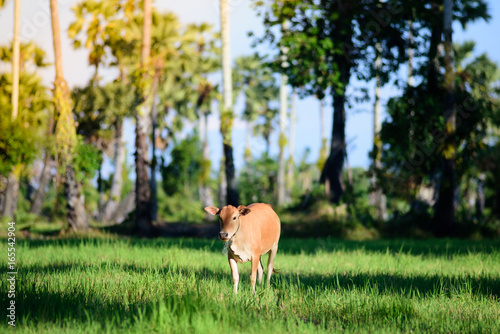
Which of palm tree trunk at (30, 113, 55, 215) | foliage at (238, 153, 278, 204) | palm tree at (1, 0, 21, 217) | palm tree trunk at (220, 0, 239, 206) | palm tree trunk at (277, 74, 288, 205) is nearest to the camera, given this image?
palm tree trunk at (220, 0, 239, 206)

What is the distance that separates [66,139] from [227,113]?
6.43 meters

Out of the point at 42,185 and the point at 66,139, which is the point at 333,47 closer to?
the point at 66,139

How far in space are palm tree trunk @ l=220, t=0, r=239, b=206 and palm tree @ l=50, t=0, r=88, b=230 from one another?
19.5 ft

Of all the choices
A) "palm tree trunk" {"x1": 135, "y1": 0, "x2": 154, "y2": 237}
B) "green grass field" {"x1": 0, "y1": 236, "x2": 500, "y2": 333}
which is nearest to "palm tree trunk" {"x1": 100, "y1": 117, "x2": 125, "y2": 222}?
"palm tree trunk" {"x1": 135, "y1": 0, "x2": 154, "y2": 237}

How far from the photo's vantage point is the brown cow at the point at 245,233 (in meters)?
6.48

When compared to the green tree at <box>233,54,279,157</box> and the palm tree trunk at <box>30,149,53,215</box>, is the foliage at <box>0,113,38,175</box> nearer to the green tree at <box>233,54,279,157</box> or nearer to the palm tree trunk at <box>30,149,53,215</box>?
the palm tree trunk at <box>30,149,53,215</box>

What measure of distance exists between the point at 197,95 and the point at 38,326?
43443 millimetres

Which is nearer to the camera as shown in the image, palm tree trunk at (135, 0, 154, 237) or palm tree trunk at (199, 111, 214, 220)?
palm tree trunk at (135, 0, 154, 237)

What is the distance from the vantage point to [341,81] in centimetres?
2189

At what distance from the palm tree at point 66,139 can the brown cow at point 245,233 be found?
12872 mm

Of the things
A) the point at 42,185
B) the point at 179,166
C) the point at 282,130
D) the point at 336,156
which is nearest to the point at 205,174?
the point at 179,166

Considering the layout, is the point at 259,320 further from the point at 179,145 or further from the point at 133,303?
the point at 179,145

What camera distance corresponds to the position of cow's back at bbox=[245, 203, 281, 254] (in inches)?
283

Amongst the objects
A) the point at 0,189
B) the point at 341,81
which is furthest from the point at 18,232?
the point at 341,81
